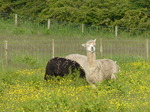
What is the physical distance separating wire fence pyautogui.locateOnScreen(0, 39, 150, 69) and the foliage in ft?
12.4

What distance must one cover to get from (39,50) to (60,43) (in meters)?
2.38

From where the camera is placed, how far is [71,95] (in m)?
11.6

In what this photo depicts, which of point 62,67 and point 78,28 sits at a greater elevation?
point 78,28

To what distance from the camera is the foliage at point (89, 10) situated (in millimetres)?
32312

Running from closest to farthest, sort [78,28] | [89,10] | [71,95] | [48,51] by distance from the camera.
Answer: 1. [71,95]
2. [48,51]
3. [78,28]
4. [89,10]

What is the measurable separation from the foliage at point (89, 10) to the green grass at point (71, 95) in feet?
Result: 49.8

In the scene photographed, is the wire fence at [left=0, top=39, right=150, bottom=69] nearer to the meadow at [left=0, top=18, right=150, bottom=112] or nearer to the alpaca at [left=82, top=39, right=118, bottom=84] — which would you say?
the meadow at [left=0, top=18, right=150, bottom=112]

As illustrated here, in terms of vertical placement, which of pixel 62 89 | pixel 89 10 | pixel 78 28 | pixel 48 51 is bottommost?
pixel 62 89

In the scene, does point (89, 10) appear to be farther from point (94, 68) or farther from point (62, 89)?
point (62, 89)

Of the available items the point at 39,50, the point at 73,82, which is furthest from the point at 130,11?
the point at 73,82

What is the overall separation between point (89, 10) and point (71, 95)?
21.4 metres

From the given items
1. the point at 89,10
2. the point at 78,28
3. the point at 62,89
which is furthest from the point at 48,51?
the point at 62,89

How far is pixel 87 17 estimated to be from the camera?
3222 cm

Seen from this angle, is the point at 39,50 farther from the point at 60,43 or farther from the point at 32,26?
the point at 32,26
